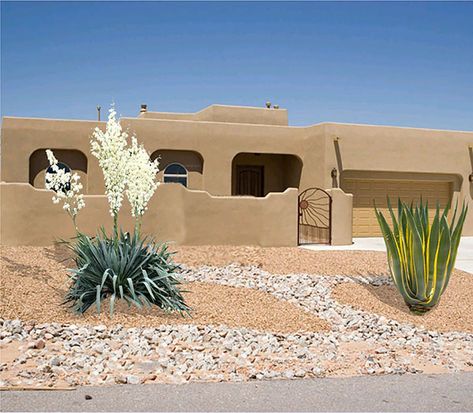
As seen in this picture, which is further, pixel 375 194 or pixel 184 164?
pixel 375 194

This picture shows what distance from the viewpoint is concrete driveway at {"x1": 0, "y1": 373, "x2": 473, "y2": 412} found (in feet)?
17.3

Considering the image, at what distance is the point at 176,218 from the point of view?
16406 millimetres

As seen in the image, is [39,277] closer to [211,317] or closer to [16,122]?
[211,317]

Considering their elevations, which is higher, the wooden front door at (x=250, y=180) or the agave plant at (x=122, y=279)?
the wooden front door at (x=250, y=180)

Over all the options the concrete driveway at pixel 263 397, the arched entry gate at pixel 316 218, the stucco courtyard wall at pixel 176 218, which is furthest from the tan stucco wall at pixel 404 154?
the concrete driveway at pixel 263 397

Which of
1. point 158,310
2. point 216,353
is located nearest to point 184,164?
point 158,310

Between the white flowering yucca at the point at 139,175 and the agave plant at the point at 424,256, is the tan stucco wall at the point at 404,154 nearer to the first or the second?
the agave plant at the point at 424,256

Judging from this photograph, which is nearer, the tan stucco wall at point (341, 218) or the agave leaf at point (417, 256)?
the agave leaf at point (417, 256)

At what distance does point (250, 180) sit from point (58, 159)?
798cm

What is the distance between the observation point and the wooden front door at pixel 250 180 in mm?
24531

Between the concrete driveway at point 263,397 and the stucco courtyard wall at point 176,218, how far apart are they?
33.7 ft

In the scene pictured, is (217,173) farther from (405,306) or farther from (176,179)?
(405,306)

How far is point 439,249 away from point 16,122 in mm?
16466

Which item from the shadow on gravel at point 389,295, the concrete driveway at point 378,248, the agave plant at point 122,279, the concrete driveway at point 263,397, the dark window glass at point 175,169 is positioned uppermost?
the dark window glass at point 175,169
